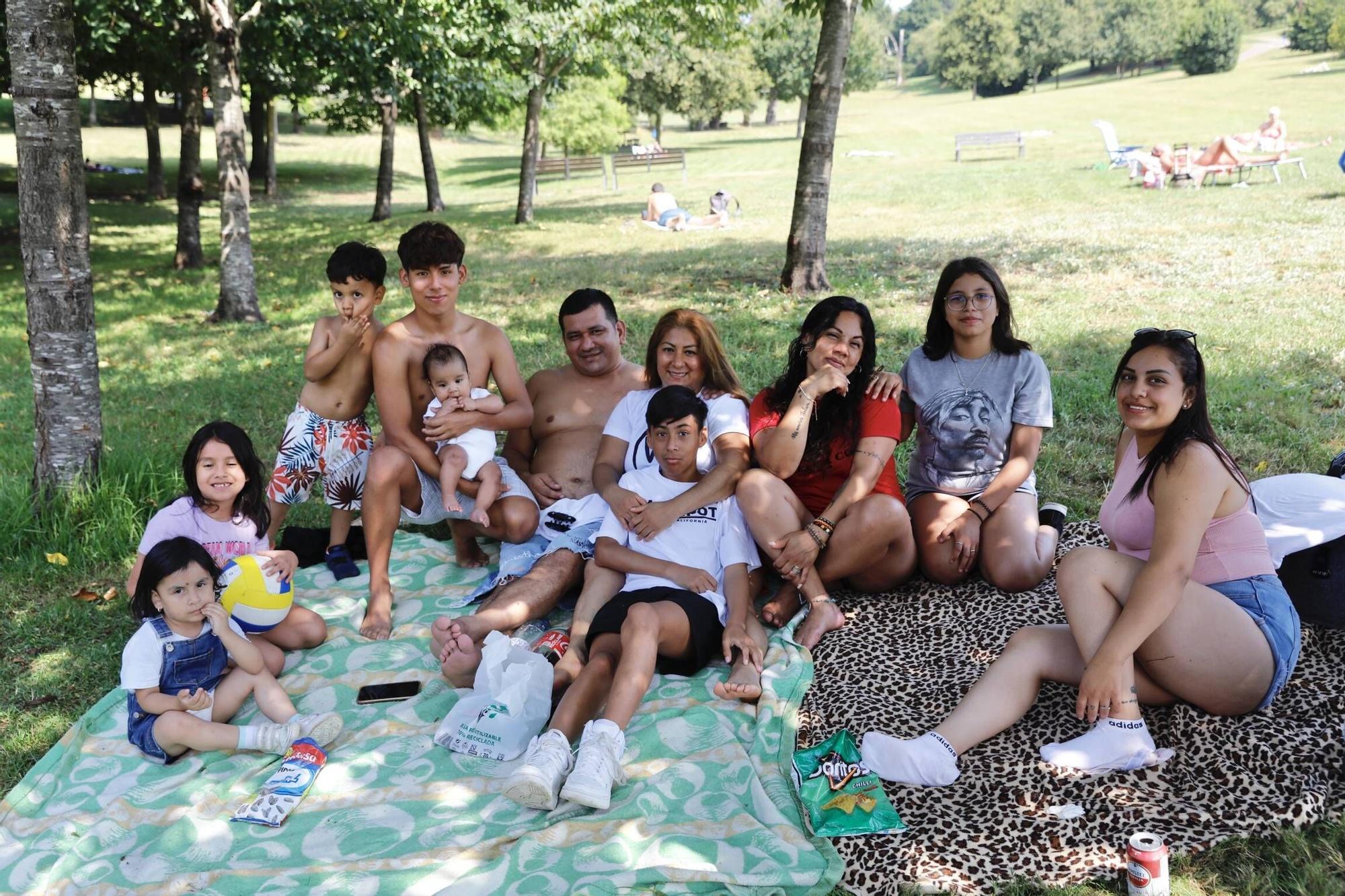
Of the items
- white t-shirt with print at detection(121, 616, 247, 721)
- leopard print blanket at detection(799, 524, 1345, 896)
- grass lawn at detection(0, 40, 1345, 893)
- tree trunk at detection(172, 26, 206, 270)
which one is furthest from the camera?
tree trunk at detection(172, 26, 206, 270)

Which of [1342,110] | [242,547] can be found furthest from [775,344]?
[1342,110]

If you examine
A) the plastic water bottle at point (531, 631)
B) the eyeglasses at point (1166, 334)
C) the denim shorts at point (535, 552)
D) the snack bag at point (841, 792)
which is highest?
the eyeglasses at point (1166, 334)

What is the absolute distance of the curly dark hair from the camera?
14.9 ft

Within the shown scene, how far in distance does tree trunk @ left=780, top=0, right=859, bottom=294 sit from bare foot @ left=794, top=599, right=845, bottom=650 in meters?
6.41

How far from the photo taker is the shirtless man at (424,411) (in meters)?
4.88

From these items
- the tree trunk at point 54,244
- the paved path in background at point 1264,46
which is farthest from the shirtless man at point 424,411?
the paved path in background at point 1264,46

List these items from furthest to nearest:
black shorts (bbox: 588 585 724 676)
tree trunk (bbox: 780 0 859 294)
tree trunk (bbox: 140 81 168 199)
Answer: tree trunk (bbox: 140 81 168 199), tree trunk (bbox: 780 0 859 294), black shorts (bbox: 588 585 724 676)

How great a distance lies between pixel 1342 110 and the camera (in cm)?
3316

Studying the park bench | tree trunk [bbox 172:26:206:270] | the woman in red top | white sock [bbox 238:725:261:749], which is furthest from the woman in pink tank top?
the park bench

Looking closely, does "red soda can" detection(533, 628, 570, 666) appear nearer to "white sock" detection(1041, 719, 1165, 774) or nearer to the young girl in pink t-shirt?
the young girl in pink t-shirt

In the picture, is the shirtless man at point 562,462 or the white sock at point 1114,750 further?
the shirtless man at point 562,462

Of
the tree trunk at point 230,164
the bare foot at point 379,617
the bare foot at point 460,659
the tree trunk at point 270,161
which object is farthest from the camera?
the tree trunk at point 270,161

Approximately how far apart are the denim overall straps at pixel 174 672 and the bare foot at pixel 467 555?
1.55 meters

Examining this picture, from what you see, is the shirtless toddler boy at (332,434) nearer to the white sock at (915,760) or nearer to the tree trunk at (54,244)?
the tree trunk at (54,244)
